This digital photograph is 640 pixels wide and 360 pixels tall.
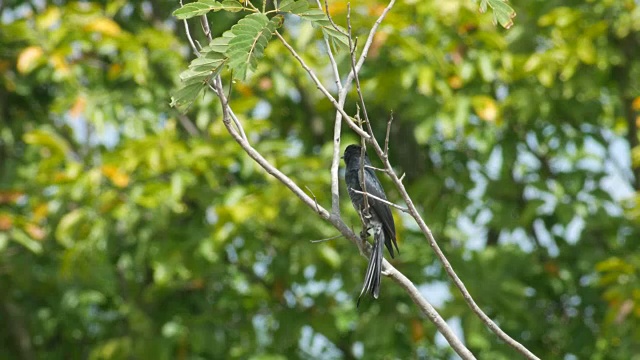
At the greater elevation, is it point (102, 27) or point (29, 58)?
point (102, 27)

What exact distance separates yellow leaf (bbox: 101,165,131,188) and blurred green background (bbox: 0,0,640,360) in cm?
2

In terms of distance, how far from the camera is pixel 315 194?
20.6 feet

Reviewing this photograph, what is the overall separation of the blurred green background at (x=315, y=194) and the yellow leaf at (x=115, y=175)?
2cm

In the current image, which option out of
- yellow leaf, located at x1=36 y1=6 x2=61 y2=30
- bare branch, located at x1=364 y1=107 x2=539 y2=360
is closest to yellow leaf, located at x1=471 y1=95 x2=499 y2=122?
yellow leaf, located at x1=36 y1=6 x2=61 y2=30

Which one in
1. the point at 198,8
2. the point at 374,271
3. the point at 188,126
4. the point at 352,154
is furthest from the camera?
the point at 188,126

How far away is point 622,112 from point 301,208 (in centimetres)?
296

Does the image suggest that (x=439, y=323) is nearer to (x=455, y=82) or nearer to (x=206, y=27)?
(x=206, y=27)

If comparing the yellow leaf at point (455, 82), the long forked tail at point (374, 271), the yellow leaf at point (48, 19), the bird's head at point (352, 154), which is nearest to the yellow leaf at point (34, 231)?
the yellow leaf at point (48, 19)

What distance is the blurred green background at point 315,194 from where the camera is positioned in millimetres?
6477

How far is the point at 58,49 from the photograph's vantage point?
682 centimetres

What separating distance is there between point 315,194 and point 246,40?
3.54 m

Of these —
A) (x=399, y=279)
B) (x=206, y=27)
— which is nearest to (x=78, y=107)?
(x=206, y=27)

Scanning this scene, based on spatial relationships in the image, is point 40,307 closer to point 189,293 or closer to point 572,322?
point 189,293

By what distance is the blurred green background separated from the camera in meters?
6.48
